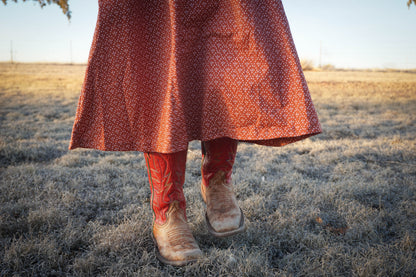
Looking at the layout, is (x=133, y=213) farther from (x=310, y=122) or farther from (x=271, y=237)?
(x=310, y=122)

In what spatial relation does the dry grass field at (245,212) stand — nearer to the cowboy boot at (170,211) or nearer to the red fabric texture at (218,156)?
the cowboy boot at (170,211)

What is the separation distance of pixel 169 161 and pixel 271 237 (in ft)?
2.28

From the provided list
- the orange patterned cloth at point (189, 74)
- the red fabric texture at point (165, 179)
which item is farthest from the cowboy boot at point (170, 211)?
the orange patterned cloth at point (189, 74)

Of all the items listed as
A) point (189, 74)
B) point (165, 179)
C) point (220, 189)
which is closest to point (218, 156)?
point (220, 189)

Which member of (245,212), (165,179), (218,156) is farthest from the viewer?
(245,212)

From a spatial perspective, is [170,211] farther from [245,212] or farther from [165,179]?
[245,212]

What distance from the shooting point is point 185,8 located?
98 cm

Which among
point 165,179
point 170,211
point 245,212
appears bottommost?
point 245,212

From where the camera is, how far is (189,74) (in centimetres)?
104

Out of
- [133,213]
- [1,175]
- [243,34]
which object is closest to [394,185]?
[243,34]

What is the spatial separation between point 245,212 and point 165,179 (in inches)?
26.6

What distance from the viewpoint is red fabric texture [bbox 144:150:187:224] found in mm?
1124

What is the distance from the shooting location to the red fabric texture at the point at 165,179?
44.3 inches

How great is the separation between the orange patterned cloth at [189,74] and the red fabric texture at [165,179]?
12cm
